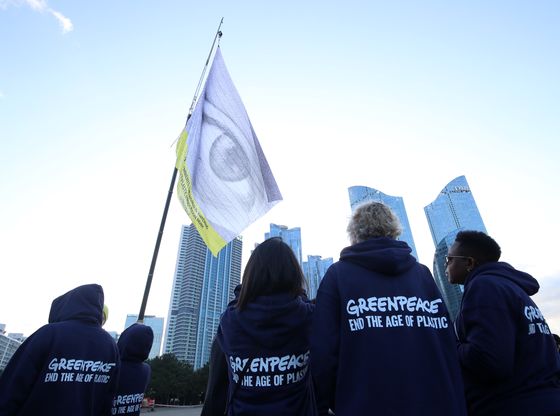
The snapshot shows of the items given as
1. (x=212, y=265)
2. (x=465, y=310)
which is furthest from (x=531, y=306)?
(x=212, y=265)

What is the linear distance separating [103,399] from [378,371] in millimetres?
2415

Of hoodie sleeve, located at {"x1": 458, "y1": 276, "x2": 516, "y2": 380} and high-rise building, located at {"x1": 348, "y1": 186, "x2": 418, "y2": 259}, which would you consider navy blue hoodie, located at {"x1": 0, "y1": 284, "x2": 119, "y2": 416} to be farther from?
high-rise building, located at {"x1": 348, "y1": 186, "x2": 418, "y2": 259}

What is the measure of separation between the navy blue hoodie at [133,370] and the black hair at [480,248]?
330cm

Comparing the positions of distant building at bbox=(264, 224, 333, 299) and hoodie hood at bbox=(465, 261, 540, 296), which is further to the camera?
distant building at bbox=(264, 224, 333, 299)

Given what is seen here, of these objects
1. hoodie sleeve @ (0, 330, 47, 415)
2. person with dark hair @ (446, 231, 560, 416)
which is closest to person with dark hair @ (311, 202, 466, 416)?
person with dark hair @ (446, 231, 560, 416)

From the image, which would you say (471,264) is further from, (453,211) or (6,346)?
(6,346)

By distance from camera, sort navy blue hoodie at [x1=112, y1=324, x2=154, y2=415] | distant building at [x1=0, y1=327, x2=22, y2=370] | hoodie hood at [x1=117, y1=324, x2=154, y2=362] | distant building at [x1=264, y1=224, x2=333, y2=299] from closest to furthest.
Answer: navy blue hoodie at [x1=112, y1=324, x2=154, y2=415]
hoodie hood at [x1=117, y1=324, x2=154, y2=362]
distant building at [x1=264, y1=224, x2=333, y2=299]
distant building at [x1=0, y1=327, x2=22, y2=370]

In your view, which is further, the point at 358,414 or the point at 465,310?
the point at 465,310

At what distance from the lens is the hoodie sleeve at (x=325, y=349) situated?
180cm

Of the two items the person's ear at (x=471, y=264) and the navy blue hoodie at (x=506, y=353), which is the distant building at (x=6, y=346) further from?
the navy blue hoodie at (x=506, y=353)

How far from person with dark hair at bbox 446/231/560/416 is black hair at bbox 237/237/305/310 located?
1114mm

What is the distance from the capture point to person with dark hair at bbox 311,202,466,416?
168 cm

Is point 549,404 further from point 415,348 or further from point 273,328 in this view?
point 273,328

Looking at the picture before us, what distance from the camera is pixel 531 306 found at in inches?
93.4
